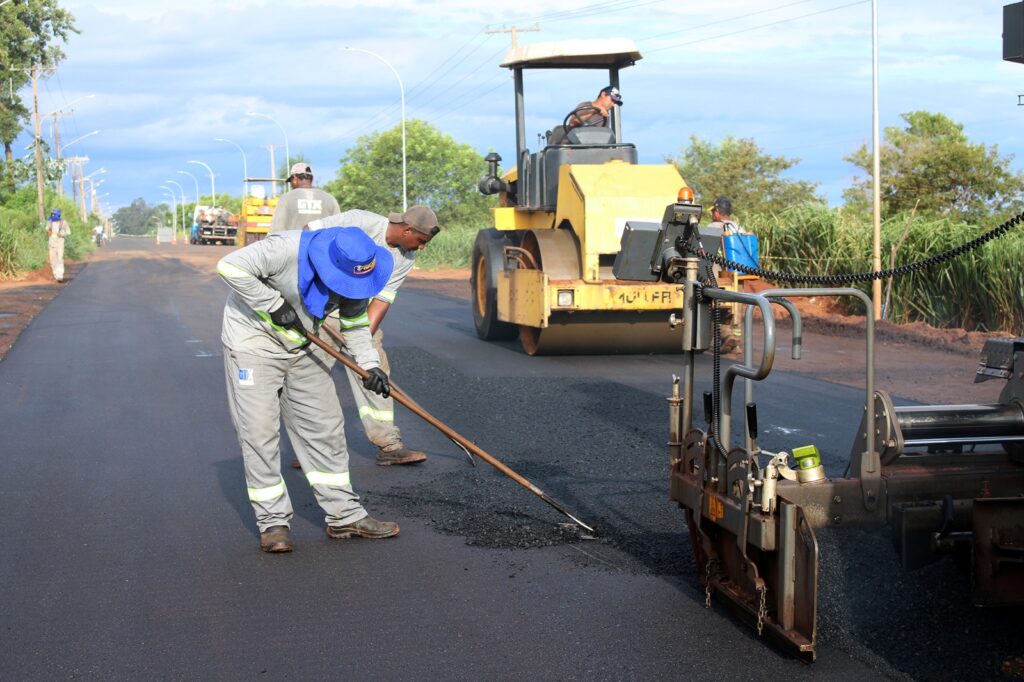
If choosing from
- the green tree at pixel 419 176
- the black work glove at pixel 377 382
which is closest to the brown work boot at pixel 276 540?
the black work glove at pixel 377 382

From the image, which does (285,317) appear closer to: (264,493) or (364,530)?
(264,493)

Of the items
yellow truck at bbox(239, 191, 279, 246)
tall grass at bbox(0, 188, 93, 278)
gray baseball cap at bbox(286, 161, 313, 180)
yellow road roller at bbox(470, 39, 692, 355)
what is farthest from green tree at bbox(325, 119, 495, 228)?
gray baseball cap at bbox(286, 161, 313, 180)

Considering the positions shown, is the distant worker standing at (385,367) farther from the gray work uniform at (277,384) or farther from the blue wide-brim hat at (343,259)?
the blue wide-brim hat at (343,259)

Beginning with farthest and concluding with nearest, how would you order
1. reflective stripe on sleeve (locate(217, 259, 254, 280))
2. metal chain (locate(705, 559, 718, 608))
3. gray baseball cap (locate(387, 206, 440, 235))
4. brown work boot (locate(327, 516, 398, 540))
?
gray baseball cap (locate(387, 206, 440, 235)) < brown work boot (locate(327, 516, 398, 540)) < reflective stripe on sleeve (locate(217, 259, 254, 280)) < metal chain (locate(705, 559, 718, 608))

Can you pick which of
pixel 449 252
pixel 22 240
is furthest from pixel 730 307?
pixel 449 252

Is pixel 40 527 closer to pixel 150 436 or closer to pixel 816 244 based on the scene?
pixel 150 436

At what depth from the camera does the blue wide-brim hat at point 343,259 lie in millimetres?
5141

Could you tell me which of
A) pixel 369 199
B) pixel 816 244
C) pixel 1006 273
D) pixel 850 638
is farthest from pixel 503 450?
pixel 369 199

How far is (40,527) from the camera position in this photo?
5.77 metres

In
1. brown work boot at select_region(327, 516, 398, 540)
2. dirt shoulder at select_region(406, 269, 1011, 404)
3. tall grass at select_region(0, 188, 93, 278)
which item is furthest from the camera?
tall grass at select_region(0, 188, 93, 278)

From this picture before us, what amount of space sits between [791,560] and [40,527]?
3.80 metres

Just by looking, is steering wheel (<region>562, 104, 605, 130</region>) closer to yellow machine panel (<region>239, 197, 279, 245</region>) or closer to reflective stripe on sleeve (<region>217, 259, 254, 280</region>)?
reflective stripe on sleeve (<region>217, 259, 254, 280</region>)

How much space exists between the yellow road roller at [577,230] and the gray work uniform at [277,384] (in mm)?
5343

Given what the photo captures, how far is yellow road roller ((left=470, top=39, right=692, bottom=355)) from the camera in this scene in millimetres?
11250
